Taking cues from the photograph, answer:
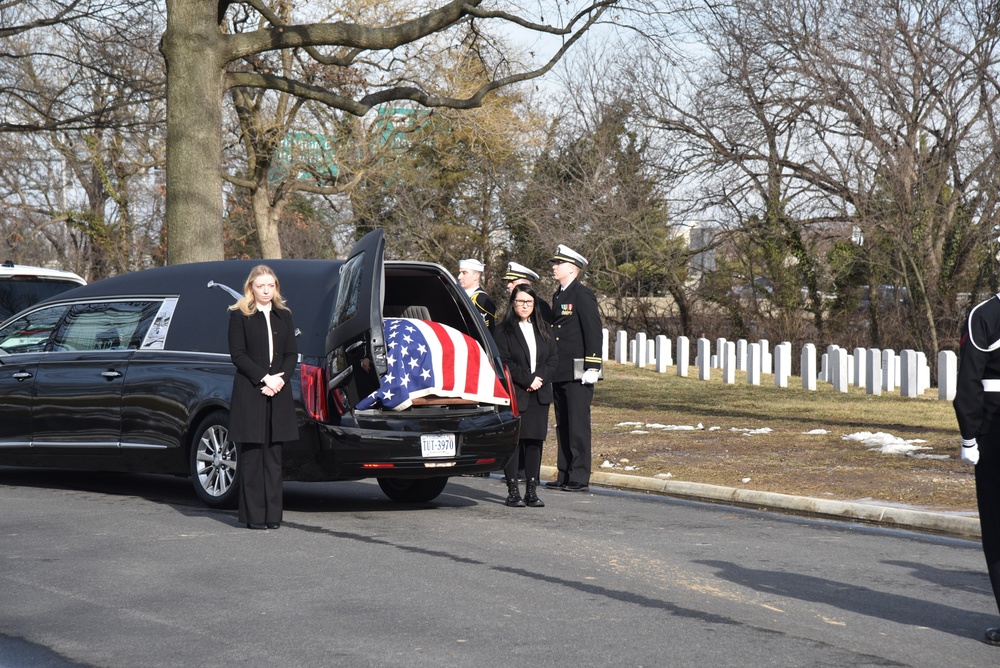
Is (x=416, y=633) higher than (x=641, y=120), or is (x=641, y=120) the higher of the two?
(x=641, y=120)

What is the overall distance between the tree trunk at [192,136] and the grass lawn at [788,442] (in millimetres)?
5480

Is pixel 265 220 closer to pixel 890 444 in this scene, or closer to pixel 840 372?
pixel 840 372

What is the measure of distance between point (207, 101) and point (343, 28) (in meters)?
2.24

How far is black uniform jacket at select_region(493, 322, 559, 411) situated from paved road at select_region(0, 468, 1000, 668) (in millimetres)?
932

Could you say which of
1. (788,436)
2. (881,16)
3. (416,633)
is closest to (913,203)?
(881,16)

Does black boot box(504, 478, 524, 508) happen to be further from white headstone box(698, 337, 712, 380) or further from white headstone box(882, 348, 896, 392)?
white headstone box(698, 337, 712, 380)

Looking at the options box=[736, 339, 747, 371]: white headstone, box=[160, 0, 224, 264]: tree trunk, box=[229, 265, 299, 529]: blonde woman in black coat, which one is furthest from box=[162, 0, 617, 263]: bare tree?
box=[736, 339, 747, 371]: white headstone

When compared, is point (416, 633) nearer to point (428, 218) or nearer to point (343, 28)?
point (343, 28)

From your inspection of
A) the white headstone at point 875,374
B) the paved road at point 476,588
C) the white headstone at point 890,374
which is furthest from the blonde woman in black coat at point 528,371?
the white headstone at point 890,374

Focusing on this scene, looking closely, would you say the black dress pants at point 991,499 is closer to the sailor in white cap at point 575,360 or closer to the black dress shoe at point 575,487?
the sailor in white cap at point 575,360

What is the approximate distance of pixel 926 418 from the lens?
57.1ft

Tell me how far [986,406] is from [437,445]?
4259 mm

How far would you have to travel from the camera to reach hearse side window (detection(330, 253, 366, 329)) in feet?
29.2

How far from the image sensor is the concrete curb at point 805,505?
30.0 feet
